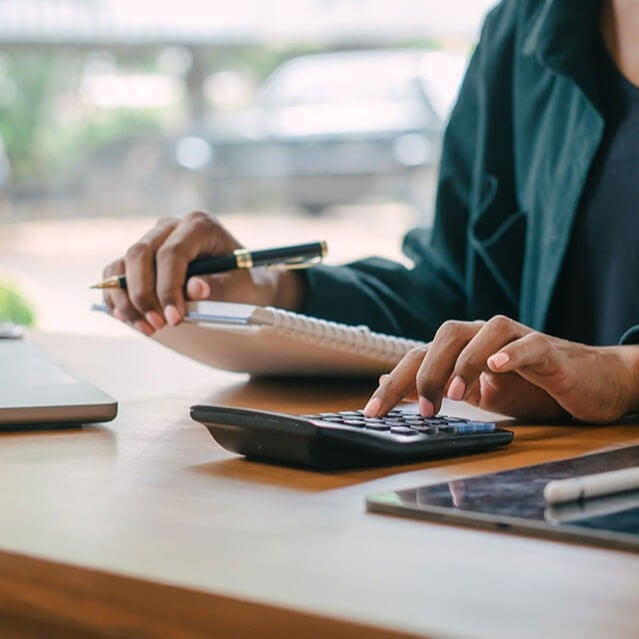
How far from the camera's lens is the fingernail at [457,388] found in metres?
0.78

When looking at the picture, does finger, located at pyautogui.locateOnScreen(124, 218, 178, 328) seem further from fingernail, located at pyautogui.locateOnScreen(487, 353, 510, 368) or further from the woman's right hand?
fingernail, located at pyautogui.locateOnScreen(487, 353, 510, 368)

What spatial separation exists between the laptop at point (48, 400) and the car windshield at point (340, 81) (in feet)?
18.6

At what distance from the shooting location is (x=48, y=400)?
864 millimetres

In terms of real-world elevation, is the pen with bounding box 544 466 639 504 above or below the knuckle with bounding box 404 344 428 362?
below

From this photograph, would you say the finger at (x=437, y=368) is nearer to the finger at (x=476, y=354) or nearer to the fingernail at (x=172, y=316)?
the finger at (x=476, y=354)

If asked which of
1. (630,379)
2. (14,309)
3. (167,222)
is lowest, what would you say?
(14,309)

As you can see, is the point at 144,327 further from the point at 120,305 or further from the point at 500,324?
the point at 500,324

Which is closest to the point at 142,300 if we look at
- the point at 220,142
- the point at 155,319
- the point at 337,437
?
the point at 155,319

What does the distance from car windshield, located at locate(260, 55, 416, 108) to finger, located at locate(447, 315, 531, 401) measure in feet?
19.0

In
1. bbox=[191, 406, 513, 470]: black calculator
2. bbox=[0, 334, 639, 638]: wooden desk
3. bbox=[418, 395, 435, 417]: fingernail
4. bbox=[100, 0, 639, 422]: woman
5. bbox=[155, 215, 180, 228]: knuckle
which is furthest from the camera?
bbox=[155, 215, 180, 228]: knuckle

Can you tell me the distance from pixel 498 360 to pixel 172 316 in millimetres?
331

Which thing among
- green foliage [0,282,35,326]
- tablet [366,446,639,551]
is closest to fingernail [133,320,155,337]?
tablet [366,446,639,551]

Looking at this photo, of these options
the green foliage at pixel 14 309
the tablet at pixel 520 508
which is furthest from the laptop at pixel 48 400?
the green foliage at pixel 14 309

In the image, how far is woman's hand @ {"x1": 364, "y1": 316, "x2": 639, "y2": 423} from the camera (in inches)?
30.9
